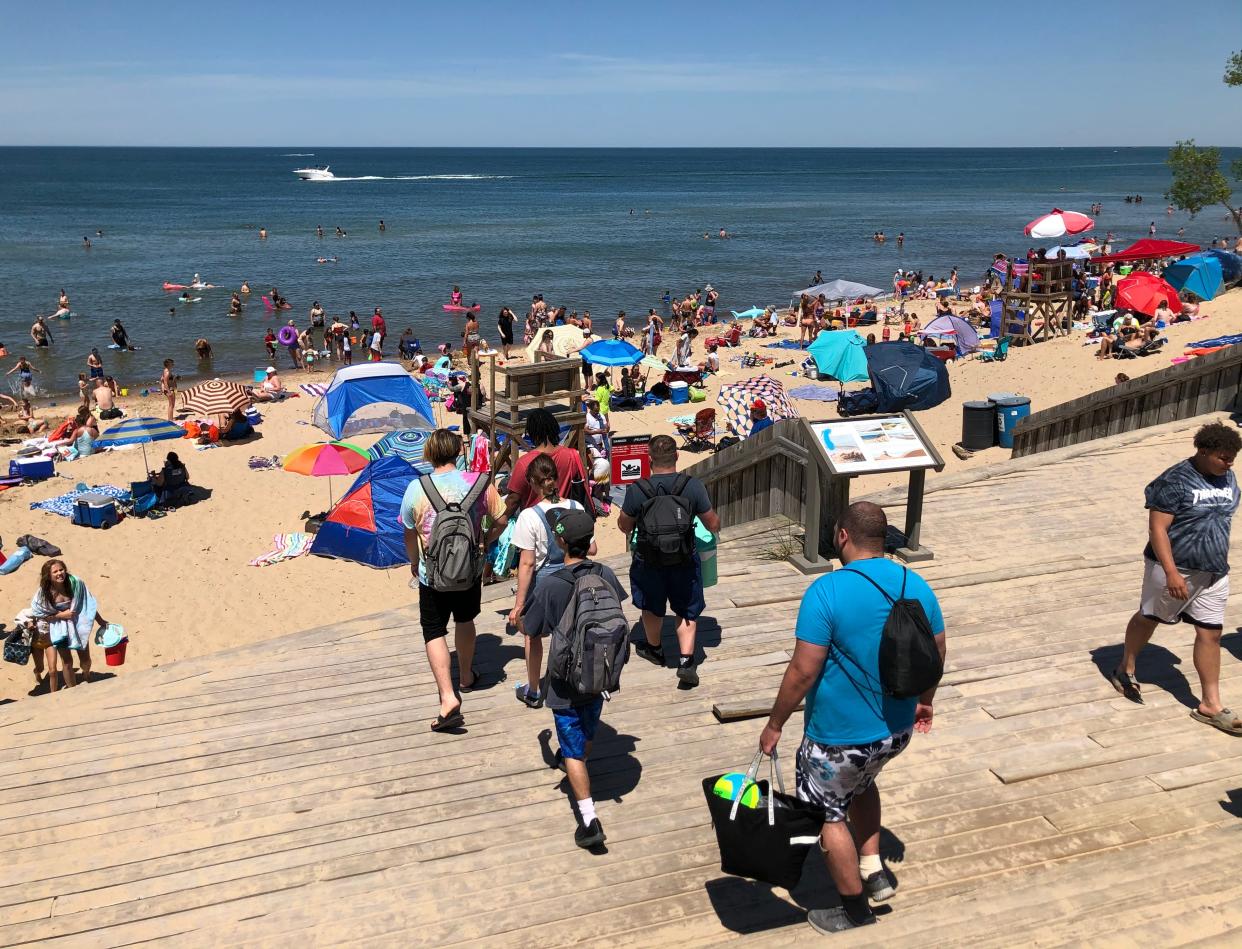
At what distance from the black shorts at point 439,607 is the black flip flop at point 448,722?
0.41 metres

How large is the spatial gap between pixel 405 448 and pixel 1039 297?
18.0m

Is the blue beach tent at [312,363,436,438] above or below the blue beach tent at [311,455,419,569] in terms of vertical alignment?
above

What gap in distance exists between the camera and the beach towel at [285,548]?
13461 mm

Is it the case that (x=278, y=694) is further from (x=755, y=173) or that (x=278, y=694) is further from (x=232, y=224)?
(x=755, y=173)

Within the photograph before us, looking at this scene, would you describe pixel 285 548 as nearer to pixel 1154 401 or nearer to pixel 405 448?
pixel 405 448

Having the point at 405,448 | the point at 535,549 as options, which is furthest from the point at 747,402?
the point at 535,549

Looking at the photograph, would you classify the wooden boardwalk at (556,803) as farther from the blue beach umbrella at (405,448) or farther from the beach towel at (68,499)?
the beach towel at (68,499)

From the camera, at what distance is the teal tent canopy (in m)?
19.9

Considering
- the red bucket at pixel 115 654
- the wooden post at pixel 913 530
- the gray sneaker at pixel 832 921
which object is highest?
the wooden post at pixel 913 530

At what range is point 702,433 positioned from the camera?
1755 cm

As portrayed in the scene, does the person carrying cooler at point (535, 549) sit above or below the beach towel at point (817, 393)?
above

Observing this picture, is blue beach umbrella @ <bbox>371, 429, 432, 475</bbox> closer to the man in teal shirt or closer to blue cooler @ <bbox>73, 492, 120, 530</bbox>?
blue cooler @ <bbox>73, 492, 120, 530</bbox>

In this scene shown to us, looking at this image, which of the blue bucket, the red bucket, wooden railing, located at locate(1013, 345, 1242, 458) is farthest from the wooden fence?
the blue bucket

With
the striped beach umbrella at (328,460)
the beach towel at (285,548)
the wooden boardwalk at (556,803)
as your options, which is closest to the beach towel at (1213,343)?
the wooden boardwalk at (556,803)
